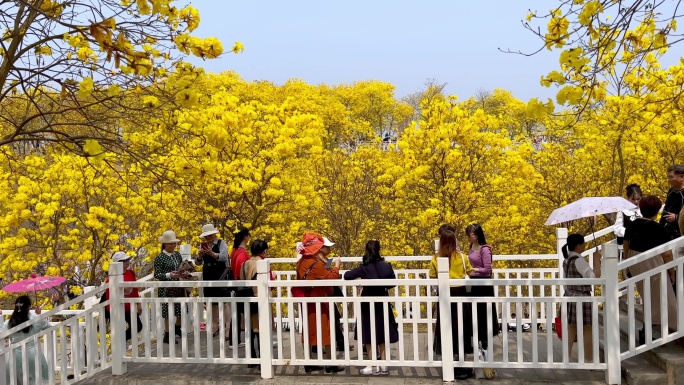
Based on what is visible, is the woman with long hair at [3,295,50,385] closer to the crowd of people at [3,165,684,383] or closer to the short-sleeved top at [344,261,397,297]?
the crowd of people at [3,165,684,383]

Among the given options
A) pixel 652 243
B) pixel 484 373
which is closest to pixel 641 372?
pixel 652 243

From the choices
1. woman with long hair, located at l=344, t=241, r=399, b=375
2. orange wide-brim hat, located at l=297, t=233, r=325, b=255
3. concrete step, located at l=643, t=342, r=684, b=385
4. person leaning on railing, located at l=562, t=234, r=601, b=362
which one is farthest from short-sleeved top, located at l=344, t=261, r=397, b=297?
concrete step, located at l=643, t=342, r=684, b=385

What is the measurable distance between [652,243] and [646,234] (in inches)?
4.1

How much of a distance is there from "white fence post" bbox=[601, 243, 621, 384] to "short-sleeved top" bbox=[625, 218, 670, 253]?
0.81 meters

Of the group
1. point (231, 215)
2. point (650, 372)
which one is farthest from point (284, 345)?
point (231, 215)

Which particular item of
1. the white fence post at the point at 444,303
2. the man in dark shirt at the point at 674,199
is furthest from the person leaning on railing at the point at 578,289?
the white fence post at the point at 444,303

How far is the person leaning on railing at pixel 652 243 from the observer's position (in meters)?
6.27

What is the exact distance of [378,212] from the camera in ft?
58.2

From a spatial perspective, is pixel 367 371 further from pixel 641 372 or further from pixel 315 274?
pixel 641 372

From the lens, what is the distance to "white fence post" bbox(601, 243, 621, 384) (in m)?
5.81

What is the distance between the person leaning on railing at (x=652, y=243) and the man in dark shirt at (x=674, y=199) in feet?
0.96

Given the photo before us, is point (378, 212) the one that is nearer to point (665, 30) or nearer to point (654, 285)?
point (654, 285)

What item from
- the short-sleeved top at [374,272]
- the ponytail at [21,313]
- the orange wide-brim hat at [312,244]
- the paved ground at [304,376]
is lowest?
the paved ground at [304,376]

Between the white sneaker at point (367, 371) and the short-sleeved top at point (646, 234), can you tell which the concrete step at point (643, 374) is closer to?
the short-sleeved top at point (646, 234)
